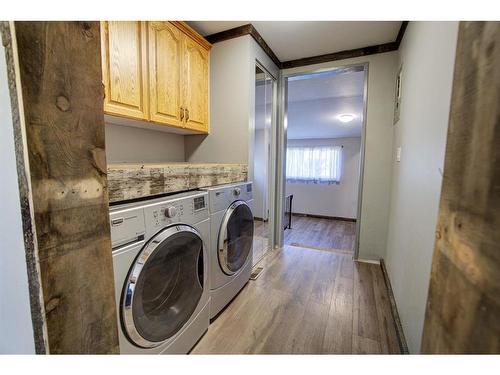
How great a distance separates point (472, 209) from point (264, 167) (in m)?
2.32

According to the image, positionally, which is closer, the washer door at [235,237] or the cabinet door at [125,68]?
the cabinet door at [125,68]

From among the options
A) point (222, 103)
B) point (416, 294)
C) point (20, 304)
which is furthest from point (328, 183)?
point (20, 304)

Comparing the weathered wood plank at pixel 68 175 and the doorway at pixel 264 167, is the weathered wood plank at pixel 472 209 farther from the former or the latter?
the doorway at pixel 264 167

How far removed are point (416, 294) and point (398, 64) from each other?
6.72 ft

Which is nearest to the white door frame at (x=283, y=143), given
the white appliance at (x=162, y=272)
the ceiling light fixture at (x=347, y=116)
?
the ceiling light fixture at (x=347, y=116)

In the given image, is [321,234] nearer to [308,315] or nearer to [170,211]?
[308,315]

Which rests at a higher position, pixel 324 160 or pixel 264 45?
pixel 264 45

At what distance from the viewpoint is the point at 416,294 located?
109 cm

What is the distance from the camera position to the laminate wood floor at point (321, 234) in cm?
341

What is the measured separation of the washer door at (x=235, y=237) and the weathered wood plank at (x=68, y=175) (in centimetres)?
89

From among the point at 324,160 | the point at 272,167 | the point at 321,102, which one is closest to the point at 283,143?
the point at 272,167

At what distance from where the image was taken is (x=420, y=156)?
116 cm

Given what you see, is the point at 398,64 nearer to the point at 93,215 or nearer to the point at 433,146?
the point at 433,146

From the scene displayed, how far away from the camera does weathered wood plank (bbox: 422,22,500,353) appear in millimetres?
370
